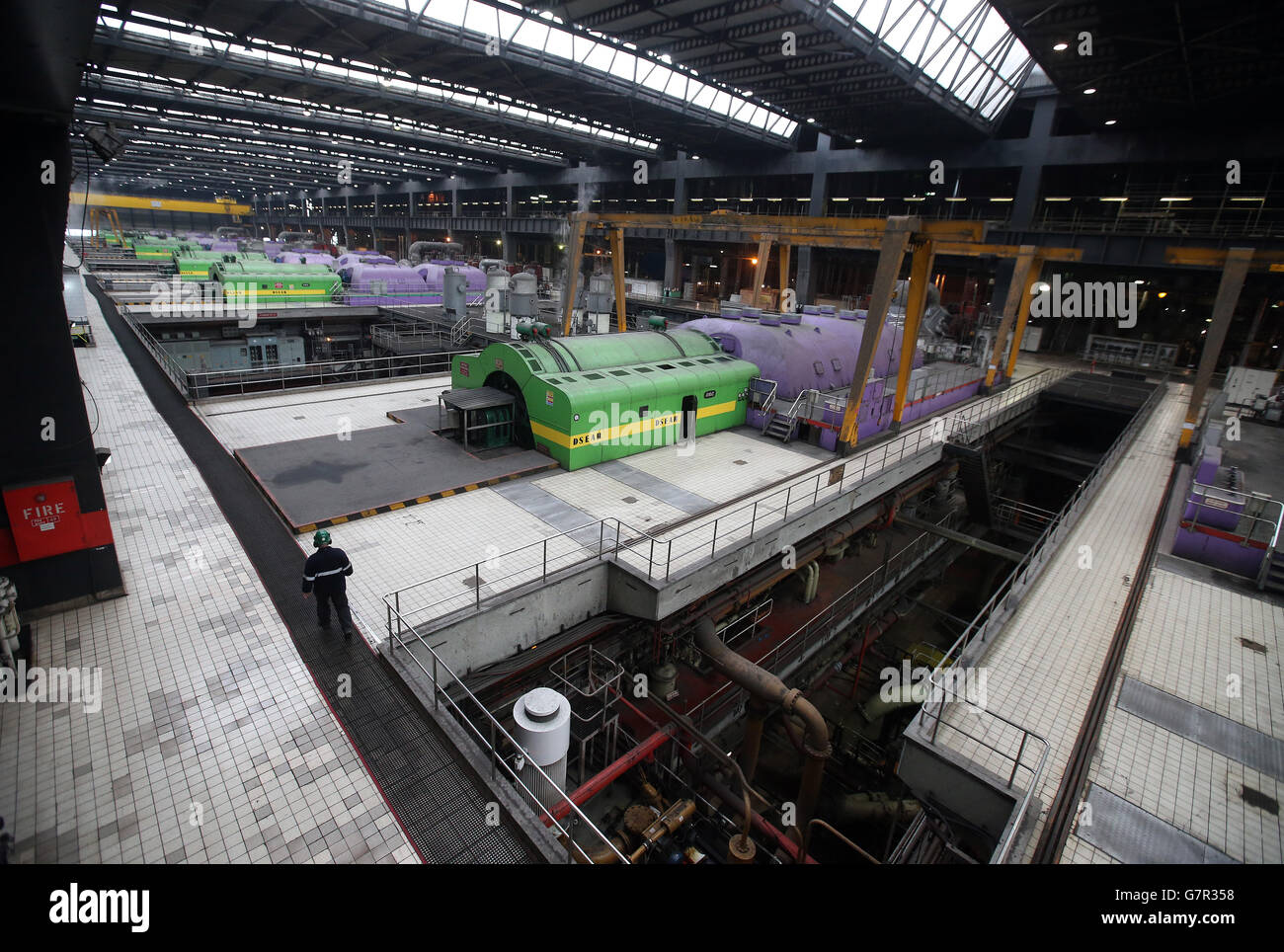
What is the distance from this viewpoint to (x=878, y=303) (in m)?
14.3

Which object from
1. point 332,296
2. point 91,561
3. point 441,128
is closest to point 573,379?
point 91,561

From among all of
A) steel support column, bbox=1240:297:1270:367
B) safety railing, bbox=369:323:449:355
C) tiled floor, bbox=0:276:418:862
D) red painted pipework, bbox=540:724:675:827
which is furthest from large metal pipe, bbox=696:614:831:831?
steel support column, bbox=1240:297:1270:367

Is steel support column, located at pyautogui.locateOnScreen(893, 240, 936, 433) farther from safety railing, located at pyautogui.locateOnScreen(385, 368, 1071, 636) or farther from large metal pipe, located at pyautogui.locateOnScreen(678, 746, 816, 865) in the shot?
large metal pipe, located at pyautogui.locateOnScreen(678, 746, 816, 865)

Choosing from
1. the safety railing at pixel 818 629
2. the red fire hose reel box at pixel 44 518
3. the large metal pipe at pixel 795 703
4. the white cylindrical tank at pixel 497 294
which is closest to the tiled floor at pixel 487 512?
the large metal pipe at pixel 795 703

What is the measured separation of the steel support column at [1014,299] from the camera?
21.4 m

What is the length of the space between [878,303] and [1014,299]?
37.3 feet

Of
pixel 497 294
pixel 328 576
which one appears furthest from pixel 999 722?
pixel 497 294

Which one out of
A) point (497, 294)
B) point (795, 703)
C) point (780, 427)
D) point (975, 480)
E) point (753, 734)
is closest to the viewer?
point (795, 703)

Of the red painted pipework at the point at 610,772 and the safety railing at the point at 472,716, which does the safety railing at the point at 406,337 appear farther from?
the red painted pipework at the point at 610,772

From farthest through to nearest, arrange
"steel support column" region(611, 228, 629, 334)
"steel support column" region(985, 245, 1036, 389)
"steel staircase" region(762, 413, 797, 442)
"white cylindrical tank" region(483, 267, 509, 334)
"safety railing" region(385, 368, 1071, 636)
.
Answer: "white cylindrical tank" region(483, 267, 509, 334)
"steel support column" region(611, 228, 629, 334)
"steel support column" region(985, 245, 1036, 389)
"steel staircase" region(762, 413, 797, 442)
"safety railing" region(385, 368, 1071, 636)

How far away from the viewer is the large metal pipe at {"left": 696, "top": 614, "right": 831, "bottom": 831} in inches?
349

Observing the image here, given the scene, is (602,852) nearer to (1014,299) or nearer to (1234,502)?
(1234,502)

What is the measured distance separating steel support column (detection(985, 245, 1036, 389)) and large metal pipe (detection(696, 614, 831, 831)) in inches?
715

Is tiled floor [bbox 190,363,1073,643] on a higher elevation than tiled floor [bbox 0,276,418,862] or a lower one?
higher
